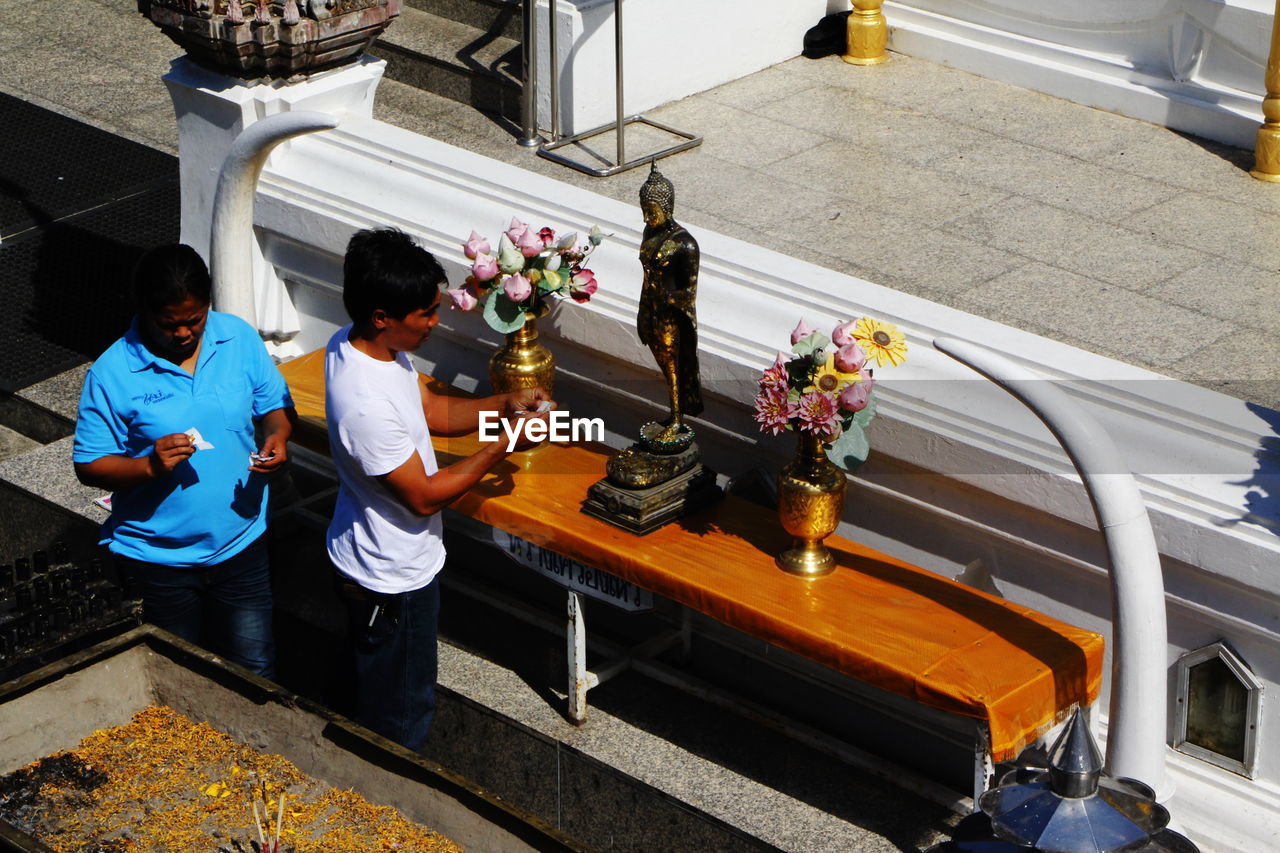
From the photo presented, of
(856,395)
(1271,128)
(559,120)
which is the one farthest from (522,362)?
(1271,128)

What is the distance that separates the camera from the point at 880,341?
13.4 feet

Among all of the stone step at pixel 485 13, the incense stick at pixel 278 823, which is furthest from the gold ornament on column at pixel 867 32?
the incense stick at pixel 278 823

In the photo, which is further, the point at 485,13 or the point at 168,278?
the point at 485,13

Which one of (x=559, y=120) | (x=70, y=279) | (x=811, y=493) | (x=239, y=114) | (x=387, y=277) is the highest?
(x=387, y=277)

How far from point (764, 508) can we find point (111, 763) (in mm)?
1772

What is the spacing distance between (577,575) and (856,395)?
3.41ft

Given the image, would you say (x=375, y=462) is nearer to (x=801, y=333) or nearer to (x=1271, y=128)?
(x=801, y=333)

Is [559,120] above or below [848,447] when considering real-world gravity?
below

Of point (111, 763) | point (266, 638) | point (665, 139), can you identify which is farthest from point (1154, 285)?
point (111, 763)

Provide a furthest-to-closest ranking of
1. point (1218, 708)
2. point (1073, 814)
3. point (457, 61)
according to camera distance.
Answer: point (457, 61)
point (1218, 708)
point (1073, 814)

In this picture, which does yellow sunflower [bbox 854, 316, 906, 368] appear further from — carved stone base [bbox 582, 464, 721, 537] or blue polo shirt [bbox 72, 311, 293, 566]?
blue polo shirt [bbox 72, 311, 293, 566]

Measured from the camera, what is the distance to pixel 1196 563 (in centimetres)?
387

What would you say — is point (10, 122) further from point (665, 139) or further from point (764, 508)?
point (764, 508)

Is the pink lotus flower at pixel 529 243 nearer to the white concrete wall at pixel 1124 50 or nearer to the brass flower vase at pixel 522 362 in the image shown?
the brass flower vase at pixel 522 362
